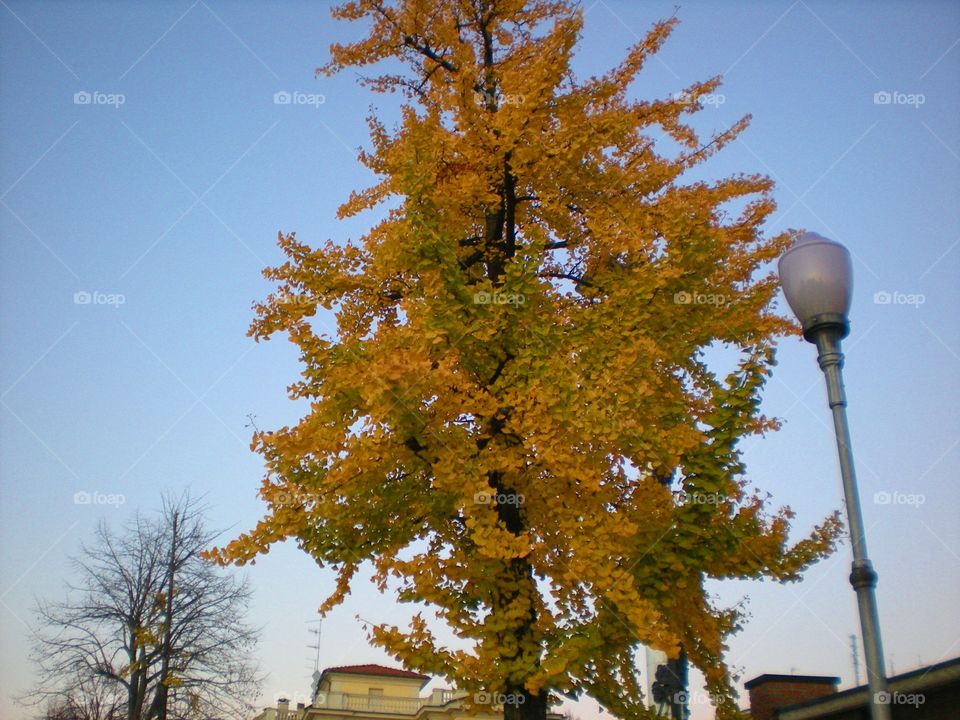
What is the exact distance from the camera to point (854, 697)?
25.9 feet

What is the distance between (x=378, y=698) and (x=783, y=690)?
28012mm

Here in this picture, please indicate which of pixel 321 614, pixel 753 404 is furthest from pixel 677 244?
pixel 321 614

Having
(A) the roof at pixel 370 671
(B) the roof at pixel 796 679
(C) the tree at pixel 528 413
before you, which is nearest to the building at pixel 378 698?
(A) the roof at pixel 370 671

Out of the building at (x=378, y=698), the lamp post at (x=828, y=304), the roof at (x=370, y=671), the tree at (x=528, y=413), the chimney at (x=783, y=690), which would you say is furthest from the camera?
the roof at (x=370, y=671)

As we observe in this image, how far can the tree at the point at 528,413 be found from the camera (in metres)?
5.96

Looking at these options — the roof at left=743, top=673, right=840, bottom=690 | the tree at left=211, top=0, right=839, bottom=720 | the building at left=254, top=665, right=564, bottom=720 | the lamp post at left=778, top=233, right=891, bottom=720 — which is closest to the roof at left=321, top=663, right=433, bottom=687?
the building at left=254, top=665, right=564, bottom=720

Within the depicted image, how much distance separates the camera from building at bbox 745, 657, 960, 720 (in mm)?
6770

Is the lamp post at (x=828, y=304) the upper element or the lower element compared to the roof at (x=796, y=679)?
upper

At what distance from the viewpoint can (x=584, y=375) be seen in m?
6.34

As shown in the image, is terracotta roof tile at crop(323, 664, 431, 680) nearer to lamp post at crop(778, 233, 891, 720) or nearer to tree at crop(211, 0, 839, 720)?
tree at crop(211, 0, 839, 720)

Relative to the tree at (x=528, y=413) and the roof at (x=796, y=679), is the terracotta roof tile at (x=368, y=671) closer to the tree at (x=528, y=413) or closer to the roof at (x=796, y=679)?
the roof at (x=796, y=679)

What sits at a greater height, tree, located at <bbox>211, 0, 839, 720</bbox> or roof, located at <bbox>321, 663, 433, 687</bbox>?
tree, located at <bbox>211, 0, 839, 720</bbox>

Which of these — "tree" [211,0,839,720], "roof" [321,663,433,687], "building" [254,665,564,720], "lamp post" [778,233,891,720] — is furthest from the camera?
"roof" [321,663,433,687]

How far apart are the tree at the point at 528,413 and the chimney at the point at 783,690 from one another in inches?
126
